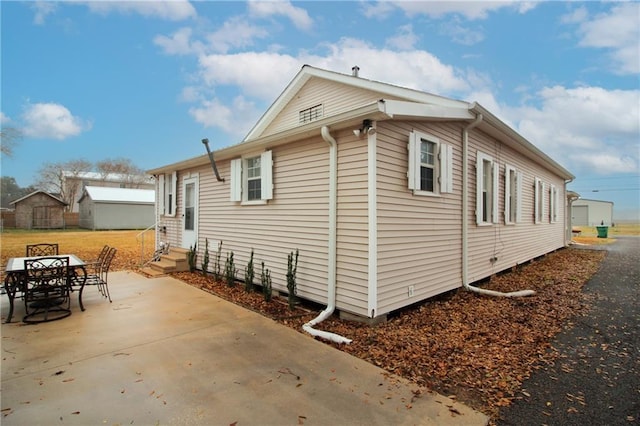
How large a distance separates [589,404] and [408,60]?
1118 cm

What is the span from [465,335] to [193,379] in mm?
3288

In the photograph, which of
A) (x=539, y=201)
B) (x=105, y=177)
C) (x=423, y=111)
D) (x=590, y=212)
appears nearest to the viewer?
(x=423, y=111)

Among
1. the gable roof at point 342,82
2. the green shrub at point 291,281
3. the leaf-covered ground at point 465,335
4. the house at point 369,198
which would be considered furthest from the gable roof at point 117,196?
the green shrub at point 291,281

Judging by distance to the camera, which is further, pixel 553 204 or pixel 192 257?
pixel 553 204

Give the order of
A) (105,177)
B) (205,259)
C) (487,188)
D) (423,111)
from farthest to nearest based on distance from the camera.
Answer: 1. (105,177)
2. (205,259)
3. (487,188)
4. (423,111)

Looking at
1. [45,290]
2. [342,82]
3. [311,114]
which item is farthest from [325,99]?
[45,290]

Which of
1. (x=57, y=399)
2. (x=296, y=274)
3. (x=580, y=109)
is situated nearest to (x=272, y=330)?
(x=296, y=274)

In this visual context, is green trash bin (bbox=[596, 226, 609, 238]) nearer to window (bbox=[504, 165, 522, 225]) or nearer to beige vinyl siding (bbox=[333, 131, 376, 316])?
window (bbox=[504, 165, 522, 225])

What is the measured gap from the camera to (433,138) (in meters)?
5.48

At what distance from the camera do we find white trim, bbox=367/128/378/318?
428 cm

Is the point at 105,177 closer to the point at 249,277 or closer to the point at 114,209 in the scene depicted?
the point at 114,209

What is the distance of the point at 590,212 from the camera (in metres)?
43.0

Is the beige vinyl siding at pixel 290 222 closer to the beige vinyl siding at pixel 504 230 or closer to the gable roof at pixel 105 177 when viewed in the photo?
the beige vinyl siding at pixel 504 230

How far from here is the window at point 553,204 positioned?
12.4 metres
